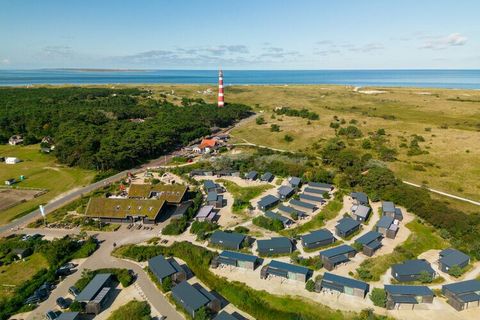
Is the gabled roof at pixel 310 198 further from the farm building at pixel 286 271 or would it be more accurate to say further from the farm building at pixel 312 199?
the farm building at pixel 286 271

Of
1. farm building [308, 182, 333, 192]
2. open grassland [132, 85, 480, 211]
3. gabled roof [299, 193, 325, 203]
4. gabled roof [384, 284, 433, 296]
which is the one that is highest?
open grassland [132, 85, 480, 211]

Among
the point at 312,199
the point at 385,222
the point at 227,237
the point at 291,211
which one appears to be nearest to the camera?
the point at 227,237

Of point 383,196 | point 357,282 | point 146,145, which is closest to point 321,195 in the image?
point 383,196

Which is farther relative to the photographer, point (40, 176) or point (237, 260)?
point (40, 176)

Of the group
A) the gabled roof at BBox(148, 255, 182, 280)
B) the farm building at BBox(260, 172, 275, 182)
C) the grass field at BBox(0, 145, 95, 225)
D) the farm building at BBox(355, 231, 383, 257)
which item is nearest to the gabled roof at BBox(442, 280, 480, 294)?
the farm building at BBox(355, 231, 383, 257)

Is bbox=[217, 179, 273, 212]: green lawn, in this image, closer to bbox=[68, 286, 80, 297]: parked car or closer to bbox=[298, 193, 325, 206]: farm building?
bbox=[298, 193, 325, 206]: farm building

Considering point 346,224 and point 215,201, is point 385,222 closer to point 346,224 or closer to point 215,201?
point 346,224

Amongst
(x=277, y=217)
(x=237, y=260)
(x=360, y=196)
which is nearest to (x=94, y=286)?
(x=237, y=260)
